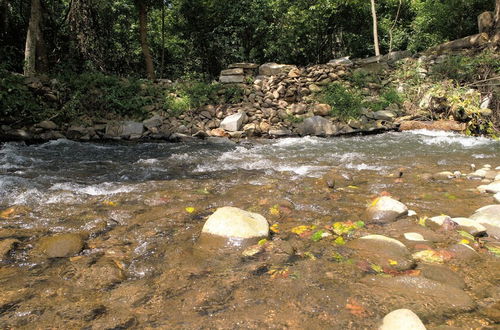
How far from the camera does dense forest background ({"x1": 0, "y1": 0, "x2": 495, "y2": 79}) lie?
11.9m

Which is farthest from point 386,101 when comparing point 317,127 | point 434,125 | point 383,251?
point 383,251

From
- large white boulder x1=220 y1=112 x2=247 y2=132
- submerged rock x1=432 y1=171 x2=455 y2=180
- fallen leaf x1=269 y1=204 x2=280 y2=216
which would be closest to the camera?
fallen leaf x1=269 y1=204 x2=280 y2=216

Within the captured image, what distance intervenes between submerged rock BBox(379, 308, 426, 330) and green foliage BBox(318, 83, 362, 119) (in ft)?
29.0

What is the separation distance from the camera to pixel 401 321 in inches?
63.4

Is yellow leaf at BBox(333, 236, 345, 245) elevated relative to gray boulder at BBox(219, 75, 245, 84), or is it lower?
lower

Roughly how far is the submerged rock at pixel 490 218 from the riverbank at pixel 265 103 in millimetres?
5977

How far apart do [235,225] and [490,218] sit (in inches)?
90.9

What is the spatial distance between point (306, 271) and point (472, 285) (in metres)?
1.05

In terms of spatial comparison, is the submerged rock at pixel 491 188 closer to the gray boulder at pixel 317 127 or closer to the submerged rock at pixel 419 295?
the submerged rock at pixel 419 295

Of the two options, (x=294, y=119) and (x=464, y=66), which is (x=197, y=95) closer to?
(x=294, y=119)

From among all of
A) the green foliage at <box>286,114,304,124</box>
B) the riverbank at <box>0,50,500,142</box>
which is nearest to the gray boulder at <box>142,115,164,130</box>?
the riverbank at <box>0,50,500,142</box>

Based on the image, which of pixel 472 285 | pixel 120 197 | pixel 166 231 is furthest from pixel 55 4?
pixel 472 285

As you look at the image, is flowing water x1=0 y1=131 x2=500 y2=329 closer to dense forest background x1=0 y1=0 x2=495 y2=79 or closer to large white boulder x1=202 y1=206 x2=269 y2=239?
large white boulder x1=202 y1=206 x2=269 y2=239

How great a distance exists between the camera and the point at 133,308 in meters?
1.87
